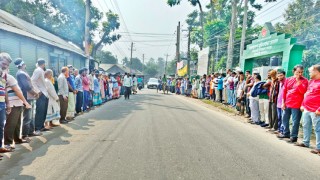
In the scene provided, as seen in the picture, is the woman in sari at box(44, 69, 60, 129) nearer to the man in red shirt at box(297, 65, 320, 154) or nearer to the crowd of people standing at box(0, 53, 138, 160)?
the crowd of people standing at box(0, 53, 138, 160)

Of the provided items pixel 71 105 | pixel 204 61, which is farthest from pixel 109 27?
pixel 71 105

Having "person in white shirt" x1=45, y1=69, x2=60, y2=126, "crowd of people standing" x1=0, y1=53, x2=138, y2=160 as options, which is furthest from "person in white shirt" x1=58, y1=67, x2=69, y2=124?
"person in white shirt" x1=45, y1=69, x2=60, y2=126

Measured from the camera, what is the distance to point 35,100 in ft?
23.9

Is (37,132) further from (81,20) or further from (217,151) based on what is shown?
(81,20)

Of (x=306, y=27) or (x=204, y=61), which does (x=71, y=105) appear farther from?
(x=306, y=27)

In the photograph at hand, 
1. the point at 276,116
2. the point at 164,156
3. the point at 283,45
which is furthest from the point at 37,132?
the point at 283,45

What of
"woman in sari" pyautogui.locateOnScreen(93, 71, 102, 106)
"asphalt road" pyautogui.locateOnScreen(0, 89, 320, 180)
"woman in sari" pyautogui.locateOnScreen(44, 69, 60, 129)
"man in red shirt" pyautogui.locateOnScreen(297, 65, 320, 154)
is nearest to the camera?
"asphalt road" pyautogui.locateOnScreen(0, 89, 320, 180)

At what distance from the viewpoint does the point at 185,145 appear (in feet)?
19.1

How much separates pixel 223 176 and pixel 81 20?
35.2m

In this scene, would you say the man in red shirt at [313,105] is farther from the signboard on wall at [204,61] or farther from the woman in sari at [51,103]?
the signboard on wall at [204,61]

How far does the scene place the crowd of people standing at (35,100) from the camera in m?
5.23

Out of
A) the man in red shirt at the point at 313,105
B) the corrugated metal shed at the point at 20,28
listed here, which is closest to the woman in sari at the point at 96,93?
the corrugated metal shed at the point at 20,28

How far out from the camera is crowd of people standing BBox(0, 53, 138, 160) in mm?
5230

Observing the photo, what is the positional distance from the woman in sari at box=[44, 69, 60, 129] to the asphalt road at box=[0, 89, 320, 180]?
0.49 m
